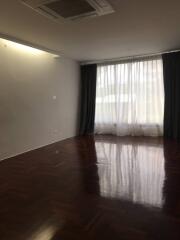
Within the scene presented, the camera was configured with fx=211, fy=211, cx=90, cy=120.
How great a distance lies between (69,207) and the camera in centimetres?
221

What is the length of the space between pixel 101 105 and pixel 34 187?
3838mm

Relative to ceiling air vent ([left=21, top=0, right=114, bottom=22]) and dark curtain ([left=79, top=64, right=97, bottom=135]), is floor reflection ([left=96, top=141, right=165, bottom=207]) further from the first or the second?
ceiling air vent ([left=21, top=0, right=114, bottom=22])

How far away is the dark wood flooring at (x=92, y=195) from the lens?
5.97 ft

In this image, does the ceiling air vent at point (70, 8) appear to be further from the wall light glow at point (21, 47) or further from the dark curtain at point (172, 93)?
the dark curtain at point (172, 93)

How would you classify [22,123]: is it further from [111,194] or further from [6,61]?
[111,194]

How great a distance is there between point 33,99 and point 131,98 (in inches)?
104

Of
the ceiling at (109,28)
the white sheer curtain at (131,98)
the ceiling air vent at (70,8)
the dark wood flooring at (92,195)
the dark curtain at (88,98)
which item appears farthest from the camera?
the dark curtain at (88,98)

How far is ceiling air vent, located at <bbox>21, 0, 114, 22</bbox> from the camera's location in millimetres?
2363

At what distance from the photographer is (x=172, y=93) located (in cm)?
516

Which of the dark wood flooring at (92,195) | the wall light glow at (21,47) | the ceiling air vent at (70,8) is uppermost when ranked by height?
the wall light glow at (21,47)

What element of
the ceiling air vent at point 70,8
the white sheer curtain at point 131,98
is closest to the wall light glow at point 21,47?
the ceiling air vent at point 70,8

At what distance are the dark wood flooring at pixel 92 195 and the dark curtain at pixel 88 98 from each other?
203 cm

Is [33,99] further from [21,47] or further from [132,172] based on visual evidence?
[132,172]

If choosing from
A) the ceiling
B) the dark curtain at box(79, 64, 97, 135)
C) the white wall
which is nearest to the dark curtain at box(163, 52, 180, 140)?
the ceiling
